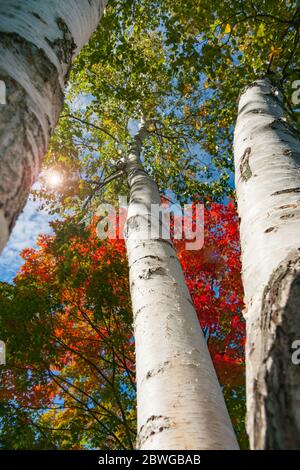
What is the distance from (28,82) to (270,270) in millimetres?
1018

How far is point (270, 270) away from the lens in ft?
3.27

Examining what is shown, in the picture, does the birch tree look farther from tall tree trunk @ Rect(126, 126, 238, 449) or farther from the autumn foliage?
the autumn foliage

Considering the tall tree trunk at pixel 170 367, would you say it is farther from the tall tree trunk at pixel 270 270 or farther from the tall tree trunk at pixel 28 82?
the tall tree trunk at pixel 28 82

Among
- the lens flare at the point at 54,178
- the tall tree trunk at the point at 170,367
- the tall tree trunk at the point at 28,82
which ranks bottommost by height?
the tall tree trunk at the point at 170,367

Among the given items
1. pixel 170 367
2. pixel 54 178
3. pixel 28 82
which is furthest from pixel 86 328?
pixel 28 82

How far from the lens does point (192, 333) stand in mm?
1949

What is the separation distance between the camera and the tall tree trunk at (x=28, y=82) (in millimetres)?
946

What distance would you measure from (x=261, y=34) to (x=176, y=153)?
5790 millimetres

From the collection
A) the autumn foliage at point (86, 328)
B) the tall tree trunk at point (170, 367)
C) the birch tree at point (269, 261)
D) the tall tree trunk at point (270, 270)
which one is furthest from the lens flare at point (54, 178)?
the tall tree trunk at point (270, 270)

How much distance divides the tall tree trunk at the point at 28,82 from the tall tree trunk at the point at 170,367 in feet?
3.48

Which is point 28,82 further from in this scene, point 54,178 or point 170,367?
point 54,178
